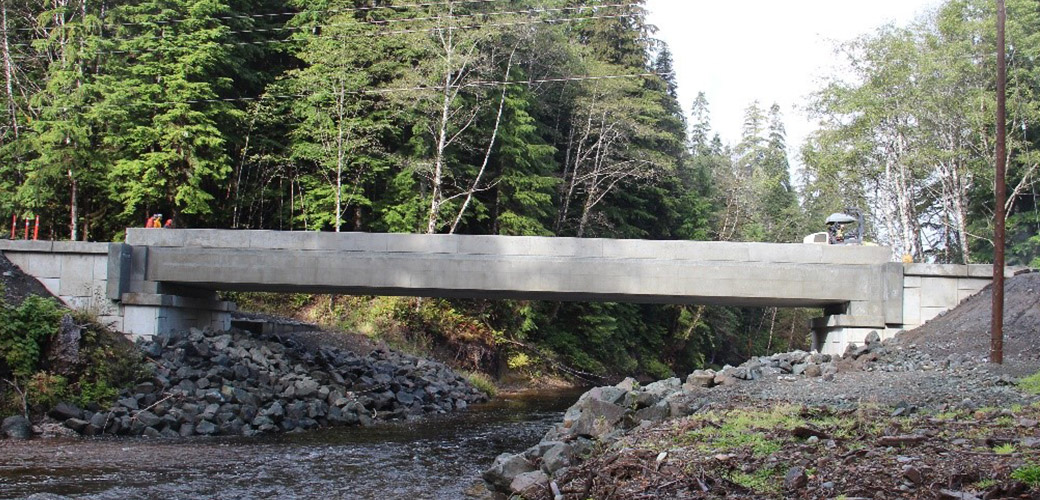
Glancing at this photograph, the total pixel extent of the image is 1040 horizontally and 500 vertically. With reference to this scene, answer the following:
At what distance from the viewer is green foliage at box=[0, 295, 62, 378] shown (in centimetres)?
1811

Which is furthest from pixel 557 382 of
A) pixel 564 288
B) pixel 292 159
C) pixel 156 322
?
pixel 156 322

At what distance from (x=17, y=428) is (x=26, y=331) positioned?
258 cm

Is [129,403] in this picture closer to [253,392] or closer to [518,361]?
[253,392]

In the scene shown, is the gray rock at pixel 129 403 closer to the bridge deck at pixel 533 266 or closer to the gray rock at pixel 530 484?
the bridge deck at pixel 533 266

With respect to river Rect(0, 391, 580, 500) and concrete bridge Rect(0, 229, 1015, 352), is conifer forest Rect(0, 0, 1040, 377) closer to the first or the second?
concrete bridge Rect(0, 229, 1015, 352)

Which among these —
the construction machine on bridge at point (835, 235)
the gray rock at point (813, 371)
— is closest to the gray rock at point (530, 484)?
the gray rock at point (813, 371)

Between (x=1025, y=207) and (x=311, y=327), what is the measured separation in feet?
100

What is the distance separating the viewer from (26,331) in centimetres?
1861

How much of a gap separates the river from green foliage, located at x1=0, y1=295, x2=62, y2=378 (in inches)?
95.6

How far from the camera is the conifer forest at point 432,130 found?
30188 mm

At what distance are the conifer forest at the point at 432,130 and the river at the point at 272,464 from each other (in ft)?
47.0

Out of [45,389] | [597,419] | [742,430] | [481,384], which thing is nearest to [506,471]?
[597,419]

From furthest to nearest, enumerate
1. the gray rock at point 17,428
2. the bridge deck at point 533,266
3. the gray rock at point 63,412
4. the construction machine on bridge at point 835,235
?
the construction machine on bridge at point 835,235 → the bridge deck at point 533,266 → the gray rock at point 63,412 → the gray rock at point 17,428

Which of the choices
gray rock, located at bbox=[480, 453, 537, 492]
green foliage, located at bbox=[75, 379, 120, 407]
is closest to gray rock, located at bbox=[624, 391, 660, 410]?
gray rock, located at bbox=[480, 453, 537, 492]
